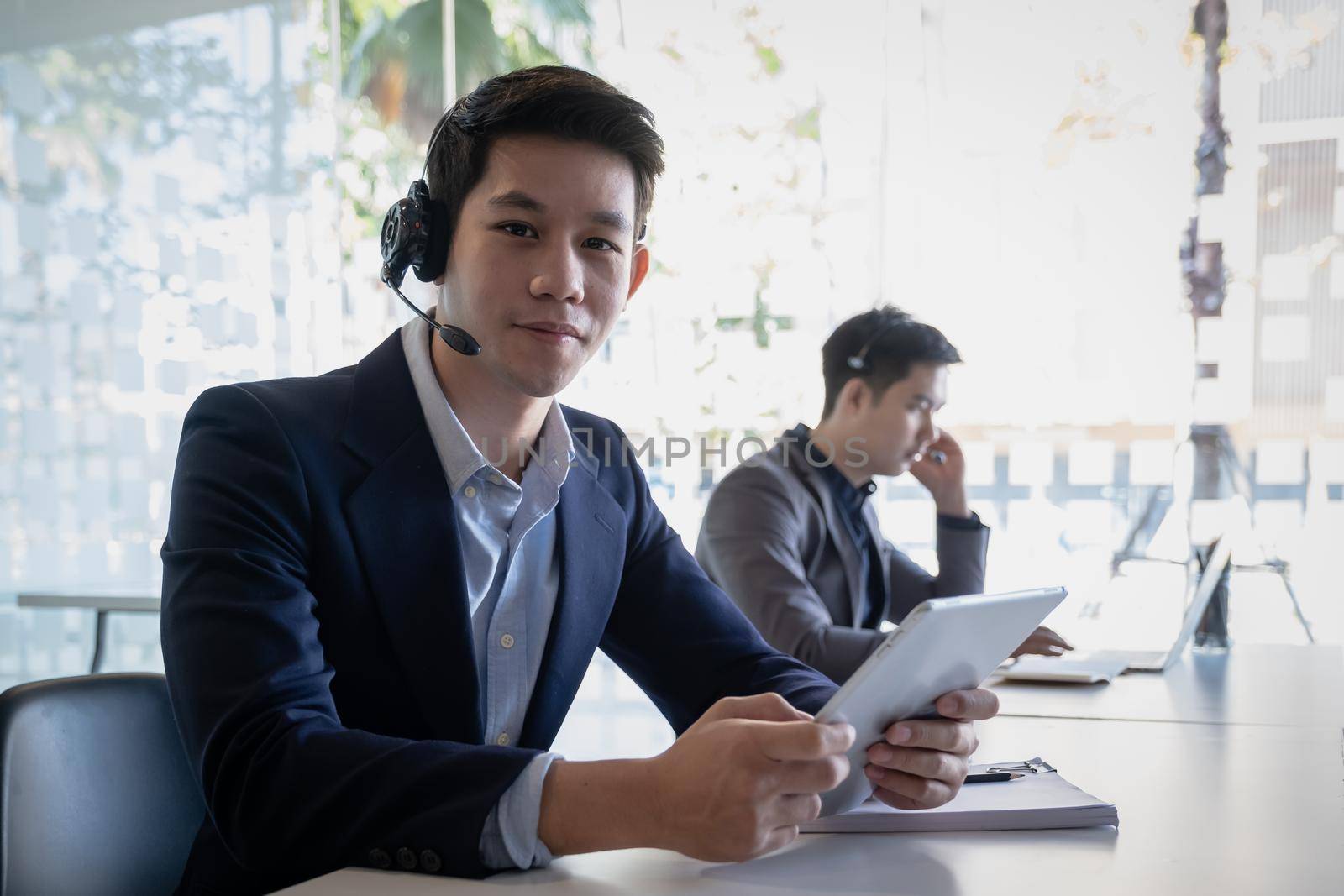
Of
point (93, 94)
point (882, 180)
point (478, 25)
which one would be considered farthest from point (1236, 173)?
point (93, 94)

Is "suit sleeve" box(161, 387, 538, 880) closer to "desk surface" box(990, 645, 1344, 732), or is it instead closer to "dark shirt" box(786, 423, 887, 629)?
"desk surface" box(990, 645, 1344, 732)

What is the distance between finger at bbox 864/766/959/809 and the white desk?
8.80 ft

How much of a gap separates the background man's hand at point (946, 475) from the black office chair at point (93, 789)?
2150 millimetres

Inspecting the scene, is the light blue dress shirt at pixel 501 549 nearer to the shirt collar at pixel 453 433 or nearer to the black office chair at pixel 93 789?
the shirt collar at pixel 453 433

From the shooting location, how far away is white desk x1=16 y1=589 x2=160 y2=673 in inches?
127

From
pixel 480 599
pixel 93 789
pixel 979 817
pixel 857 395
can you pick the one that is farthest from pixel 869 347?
pixel 93 789

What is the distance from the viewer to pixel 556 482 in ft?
4.56

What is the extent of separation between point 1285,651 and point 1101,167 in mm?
2335

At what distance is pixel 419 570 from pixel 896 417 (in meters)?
1.84

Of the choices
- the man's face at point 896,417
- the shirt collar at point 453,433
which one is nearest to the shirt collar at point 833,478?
the man's face at point 896,417

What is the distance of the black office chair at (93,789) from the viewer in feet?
3.54

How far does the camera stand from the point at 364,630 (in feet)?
3.79

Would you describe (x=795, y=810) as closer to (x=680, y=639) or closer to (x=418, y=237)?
(x=680, y=639)

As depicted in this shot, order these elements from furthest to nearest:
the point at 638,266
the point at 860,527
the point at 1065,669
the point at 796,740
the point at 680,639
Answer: the point at 860,527 → the point at 1065,669 → the point at 638,266 → the point at 680,639 → the point at 796,740
